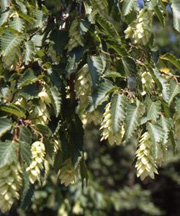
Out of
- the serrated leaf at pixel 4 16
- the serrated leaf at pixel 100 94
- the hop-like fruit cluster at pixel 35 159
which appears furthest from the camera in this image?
the serrated leaf at pixel 4 16

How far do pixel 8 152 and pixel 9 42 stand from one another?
1.17 ft

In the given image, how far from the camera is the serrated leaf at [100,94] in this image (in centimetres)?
145

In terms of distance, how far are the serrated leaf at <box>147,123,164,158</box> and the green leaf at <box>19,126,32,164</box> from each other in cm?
35

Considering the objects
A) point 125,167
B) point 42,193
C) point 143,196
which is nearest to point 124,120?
point 42,193

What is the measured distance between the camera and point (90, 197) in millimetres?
4148

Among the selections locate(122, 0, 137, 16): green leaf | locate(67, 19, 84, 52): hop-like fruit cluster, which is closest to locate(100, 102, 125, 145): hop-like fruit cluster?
locate(67, 19, 84, 52): hop-like fruit cluster

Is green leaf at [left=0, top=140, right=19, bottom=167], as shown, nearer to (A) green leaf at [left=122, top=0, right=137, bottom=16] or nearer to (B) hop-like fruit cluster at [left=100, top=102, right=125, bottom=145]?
(B) hop-like fruit cluster at [left=100, top=102, right=125, bottom=145]

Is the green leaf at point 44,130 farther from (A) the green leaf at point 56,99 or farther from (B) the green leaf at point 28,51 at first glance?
(B) the green leaf at point 28,51

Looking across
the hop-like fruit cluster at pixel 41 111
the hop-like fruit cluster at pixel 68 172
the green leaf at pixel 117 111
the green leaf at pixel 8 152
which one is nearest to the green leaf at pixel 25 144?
the green leaf at pixel 8 152

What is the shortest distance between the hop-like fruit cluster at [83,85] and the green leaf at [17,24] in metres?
0.22

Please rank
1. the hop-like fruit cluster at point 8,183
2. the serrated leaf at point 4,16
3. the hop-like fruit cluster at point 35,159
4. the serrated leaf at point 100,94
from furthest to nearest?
the serrated leaf at point 4,16 < the serrated leaf at point 100,94 < the hop-like fruit cluster at point 35,159 < the hop-like fruit cluster at point 8,183

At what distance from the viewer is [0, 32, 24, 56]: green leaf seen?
1.43m

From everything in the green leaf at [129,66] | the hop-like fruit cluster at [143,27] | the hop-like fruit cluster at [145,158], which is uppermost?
the hop-like fruit cluster at [143,27]

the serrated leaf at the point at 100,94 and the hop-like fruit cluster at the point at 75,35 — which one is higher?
the hop-like fruit cluster at the point at 75,35
